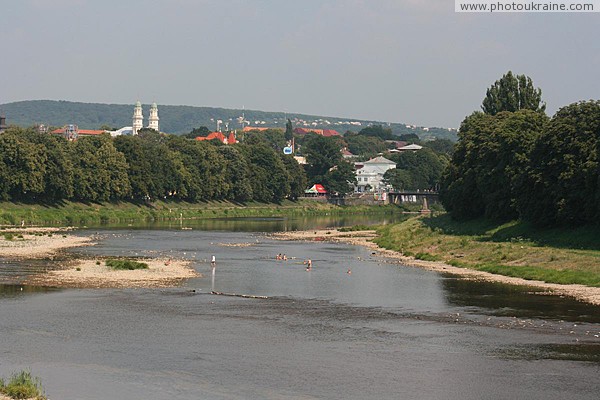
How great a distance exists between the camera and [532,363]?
3756 centimetres

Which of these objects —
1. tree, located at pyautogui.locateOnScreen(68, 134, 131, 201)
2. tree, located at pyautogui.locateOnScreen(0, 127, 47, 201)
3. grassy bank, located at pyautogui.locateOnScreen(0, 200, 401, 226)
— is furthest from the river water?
tree, located at pyautogui.locateOnScreen(68, 134, 131, 201)

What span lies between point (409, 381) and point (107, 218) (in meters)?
121

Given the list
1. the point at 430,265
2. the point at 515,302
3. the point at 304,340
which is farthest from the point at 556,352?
the point at 430,265

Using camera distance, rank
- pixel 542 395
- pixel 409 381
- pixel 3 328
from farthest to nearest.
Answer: pixel 3 328 → pixel 409 381 → pixel 542 395

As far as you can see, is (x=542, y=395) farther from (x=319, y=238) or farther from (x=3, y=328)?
(x=319, y=238)

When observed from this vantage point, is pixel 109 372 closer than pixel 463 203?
Yes

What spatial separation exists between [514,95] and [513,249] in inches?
2740

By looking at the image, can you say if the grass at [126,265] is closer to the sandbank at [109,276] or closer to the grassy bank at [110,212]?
the sandbank at [109,276]

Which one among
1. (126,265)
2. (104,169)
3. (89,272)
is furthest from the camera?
(104,169)

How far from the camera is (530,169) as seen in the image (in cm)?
8556

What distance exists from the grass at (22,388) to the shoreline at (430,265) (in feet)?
101

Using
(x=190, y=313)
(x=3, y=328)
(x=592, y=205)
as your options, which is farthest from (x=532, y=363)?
(x=592, y=205)

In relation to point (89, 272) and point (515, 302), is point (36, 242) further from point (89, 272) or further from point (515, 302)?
point (515, 302)

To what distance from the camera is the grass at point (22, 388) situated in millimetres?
30688
